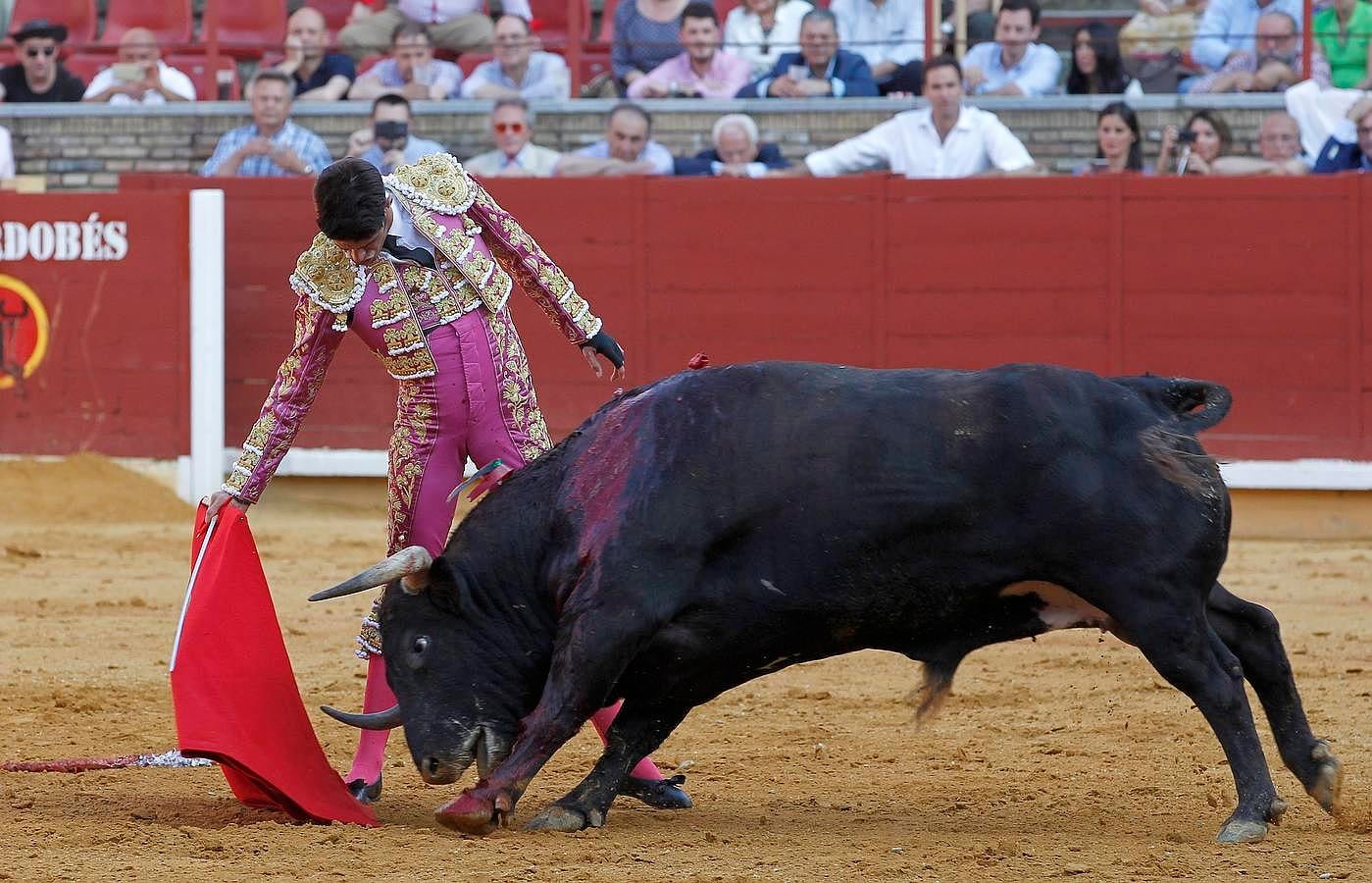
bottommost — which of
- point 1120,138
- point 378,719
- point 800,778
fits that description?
point 800,778

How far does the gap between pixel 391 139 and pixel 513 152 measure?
554 millimetres

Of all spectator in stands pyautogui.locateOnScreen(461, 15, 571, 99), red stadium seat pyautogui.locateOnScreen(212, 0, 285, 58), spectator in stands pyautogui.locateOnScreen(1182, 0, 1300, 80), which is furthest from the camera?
red stadium seat pyautogui.locateOnScreen(212, 0, 285, 58)

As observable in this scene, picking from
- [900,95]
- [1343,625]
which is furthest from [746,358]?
[1343,625]

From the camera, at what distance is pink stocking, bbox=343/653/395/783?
154 inches

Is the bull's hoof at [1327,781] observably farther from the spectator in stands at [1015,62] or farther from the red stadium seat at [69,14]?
the red stadium seat at [69,14]

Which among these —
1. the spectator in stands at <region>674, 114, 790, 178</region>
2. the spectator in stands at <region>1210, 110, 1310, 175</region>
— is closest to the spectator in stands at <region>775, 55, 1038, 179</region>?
the spectator in stands at <region>674, 114, 790, 178</region>

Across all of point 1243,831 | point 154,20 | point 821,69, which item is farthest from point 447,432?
point 154,20

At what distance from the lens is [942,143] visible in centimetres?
867

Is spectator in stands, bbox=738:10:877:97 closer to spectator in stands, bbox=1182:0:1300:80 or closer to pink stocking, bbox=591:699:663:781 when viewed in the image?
spectator in stands, bbox=1182:0:1300:80

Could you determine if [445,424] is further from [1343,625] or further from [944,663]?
[1343,625]

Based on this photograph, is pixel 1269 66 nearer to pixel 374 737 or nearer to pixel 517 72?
pixel 517 72

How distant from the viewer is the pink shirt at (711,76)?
9.62 metres

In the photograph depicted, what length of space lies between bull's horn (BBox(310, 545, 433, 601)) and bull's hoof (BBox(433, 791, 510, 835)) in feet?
1.32

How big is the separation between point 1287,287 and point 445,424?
17.4 ft
